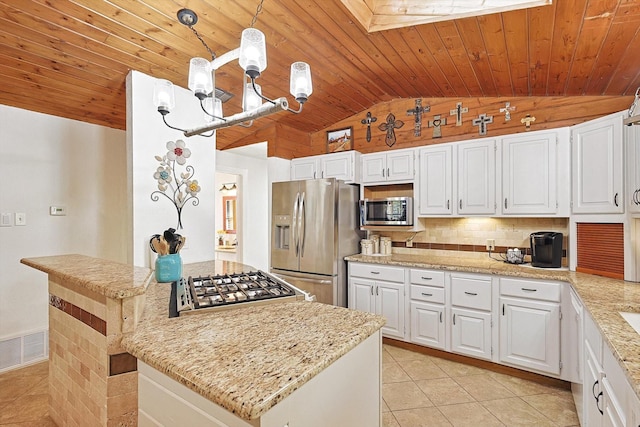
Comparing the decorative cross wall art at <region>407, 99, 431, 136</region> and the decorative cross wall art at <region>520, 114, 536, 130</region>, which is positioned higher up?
the decorative cross wall art at <region>407, 99, 431, 136</region>

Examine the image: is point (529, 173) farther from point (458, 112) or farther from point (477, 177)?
point (458, 112)

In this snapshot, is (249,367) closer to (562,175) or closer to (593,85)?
(562,175)

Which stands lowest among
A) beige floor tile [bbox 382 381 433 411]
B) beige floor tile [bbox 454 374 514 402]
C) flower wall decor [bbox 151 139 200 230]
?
beige floor tile [bbox 382 381 433 411]

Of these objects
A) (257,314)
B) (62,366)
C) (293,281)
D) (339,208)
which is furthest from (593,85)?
(62,366)

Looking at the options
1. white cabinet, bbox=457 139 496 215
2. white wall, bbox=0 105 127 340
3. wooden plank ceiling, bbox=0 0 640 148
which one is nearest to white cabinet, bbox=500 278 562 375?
white cabinet, bbox=457 139 496 215

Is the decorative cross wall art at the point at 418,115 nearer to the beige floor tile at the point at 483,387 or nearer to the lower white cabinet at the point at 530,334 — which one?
the lower white cabinet at the point at 530,334

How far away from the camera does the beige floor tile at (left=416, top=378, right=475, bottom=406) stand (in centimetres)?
232

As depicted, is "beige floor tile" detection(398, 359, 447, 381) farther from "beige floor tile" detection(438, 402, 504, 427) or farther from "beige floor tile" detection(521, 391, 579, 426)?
"beige floor tile" detection(521, 391, 579, 426)

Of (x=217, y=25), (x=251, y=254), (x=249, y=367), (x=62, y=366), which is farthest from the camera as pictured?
(x=251, y=254)

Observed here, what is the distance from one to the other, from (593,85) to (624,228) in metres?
1.18

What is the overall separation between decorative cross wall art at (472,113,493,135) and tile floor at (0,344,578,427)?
91.3 inches

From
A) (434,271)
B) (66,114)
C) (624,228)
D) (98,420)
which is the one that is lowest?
(98,420)

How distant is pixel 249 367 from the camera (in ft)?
2.68

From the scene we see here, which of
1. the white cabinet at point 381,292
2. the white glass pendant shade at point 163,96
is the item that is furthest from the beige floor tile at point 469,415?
the white glass pendant shade at point 163,96
